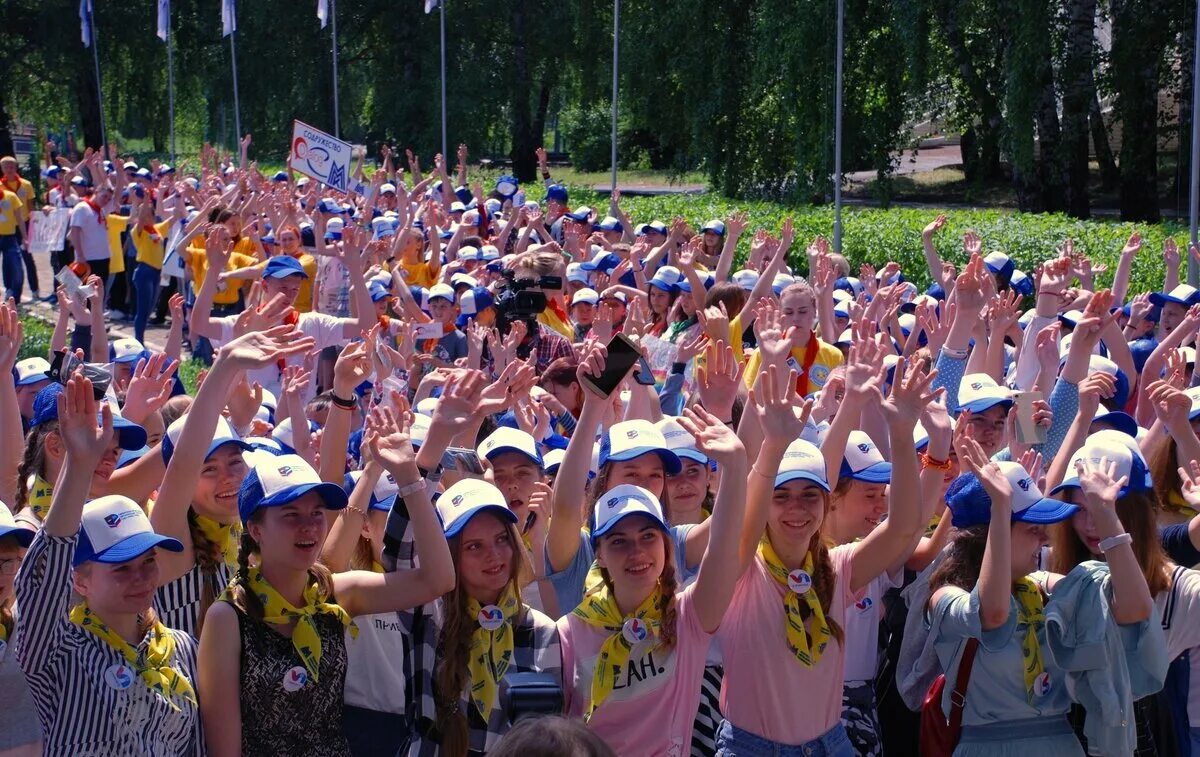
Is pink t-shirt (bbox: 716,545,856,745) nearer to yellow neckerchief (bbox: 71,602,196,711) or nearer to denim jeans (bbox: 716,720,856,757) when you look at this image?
denim jeans (bbox: 716,720,856,757)

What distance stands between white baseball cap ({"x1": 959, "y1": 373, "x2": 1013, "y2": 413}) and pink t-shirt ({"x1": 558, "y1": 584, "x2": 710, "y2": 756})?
221 cm

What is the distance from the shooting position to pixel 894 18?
860 inches

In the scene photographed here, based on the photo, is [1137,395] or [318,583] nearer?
[318,583]

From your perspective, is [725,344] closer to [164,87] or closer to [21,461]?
[21,461]

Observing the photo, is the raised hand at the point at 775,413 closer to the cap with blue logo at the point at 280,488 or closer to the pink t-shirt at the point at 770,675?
the pink t-shirt at the point at 770,675

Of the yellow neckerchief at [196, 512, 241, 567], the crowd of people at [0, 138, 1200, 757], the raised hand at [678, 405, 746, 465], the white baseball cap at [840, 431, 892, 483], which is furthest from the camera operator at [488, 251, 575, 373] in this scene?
the raised hand at [678, 405, 746, 465]

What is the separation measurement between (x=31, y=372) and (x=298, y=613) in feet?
12.1

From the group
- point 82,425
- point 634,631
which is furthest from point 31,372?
point 634,631

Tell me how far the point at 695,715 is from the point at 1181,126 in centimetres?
2071

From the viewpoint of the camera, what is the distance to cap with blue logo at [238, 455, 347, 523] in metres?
4.05

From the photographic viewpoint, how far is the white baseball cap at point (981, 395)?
19.3 feet

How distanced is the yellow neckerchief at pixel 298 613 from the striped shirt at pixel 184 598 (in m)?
0.54

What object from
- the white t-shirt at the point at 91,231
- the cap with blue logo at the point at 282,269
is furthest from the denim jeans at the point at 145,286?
the cap with blue logo at the point at 282,269

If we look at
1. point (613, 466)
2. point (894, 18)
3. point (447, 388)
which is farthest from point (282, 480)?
point (894, 18)
